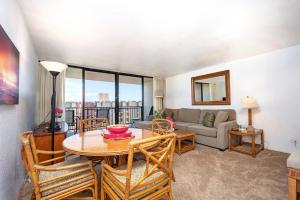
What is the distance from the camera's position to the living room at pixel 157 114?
1181 millimetres

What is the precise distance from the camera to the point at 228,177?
1.93 m

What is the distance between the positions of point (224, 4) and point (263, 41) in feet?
5.15

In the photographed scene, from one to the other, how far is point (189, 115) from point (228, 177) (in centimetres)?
256

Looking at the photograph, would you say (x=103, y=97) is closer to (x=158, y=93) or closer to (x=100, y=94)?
(x=100, y=94)

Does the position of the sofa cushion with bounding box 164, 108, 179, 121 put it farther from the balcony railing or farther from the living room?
the balcony railing

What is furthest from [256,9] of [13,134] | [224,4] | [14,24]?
[13,134]

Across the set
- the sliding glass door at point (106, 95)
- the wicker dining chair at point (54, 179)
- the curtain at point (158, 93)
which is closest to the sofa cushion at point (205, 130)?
the curtain at point (158, 93)

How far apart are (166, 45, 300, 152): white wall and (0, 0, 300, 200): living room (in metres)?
0.02

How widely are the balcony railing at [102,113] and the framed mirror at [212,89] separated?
235cm

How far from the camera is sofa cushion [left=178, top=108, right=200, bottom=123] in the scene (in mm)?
4245

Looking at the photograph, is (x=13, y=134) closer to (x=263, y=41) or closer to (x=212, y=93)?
(x=263, y=41)

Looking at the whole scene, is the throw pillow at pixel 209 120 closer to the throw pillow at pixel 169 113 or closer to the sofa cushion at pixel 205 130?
the sofa cushion at pixel 205 130

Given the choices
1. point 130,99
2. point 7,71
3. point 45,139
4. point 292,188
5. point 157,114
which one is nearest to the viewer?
point 7,71

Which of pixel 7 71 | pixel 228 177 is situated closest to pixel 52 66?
pixel 7 71
